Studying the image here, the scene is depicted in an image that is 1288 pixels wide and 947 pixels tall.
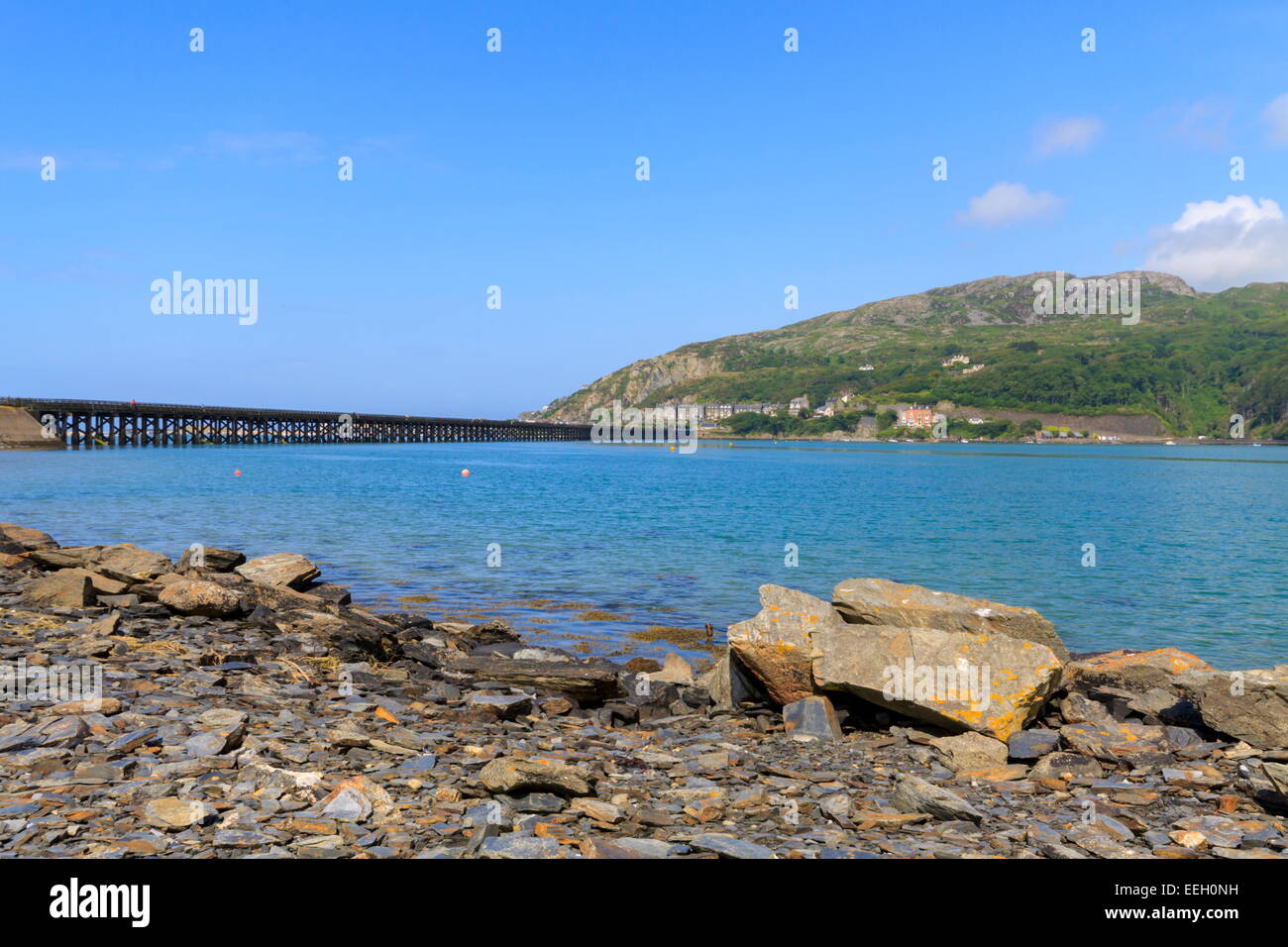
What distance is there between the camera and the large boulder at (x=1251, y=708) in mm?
11367

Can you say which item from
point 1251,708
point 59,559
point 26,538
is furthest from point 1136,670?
point 26,538

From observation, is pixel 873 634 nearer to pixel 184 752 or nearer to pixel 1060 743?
pixel 1060 743

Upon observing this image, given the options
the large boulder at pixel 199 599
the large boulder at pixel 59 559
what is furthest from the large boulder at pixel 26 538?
the large boulder at pixel 199 599

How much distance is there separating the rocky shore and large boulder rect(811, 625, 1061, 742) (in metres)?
0.03

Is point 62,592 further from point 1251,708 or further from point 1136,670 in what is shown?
point 1251,708

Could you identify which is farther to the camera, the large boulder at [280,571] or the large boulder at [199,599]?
the large boulder at [280,571]

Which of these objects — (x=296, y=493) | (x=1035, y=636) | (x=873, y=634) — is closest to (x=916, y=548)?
(x=1035, y=636)

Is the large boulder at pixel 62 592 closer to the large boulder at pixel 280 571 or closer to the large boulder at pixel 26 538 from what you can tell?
the large boulder at pixel 280 571

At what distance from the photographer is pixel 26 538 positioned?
28172 mm

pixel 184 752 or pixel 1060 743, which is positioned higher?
pixel 184 752

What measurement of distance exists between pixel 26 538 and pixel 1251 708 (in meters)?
32.5

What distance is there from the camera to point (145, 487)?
227 ft

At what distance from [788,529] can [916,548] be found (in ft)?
26.2

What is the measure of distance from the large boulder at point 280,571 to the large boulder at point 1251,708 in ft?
68.3
